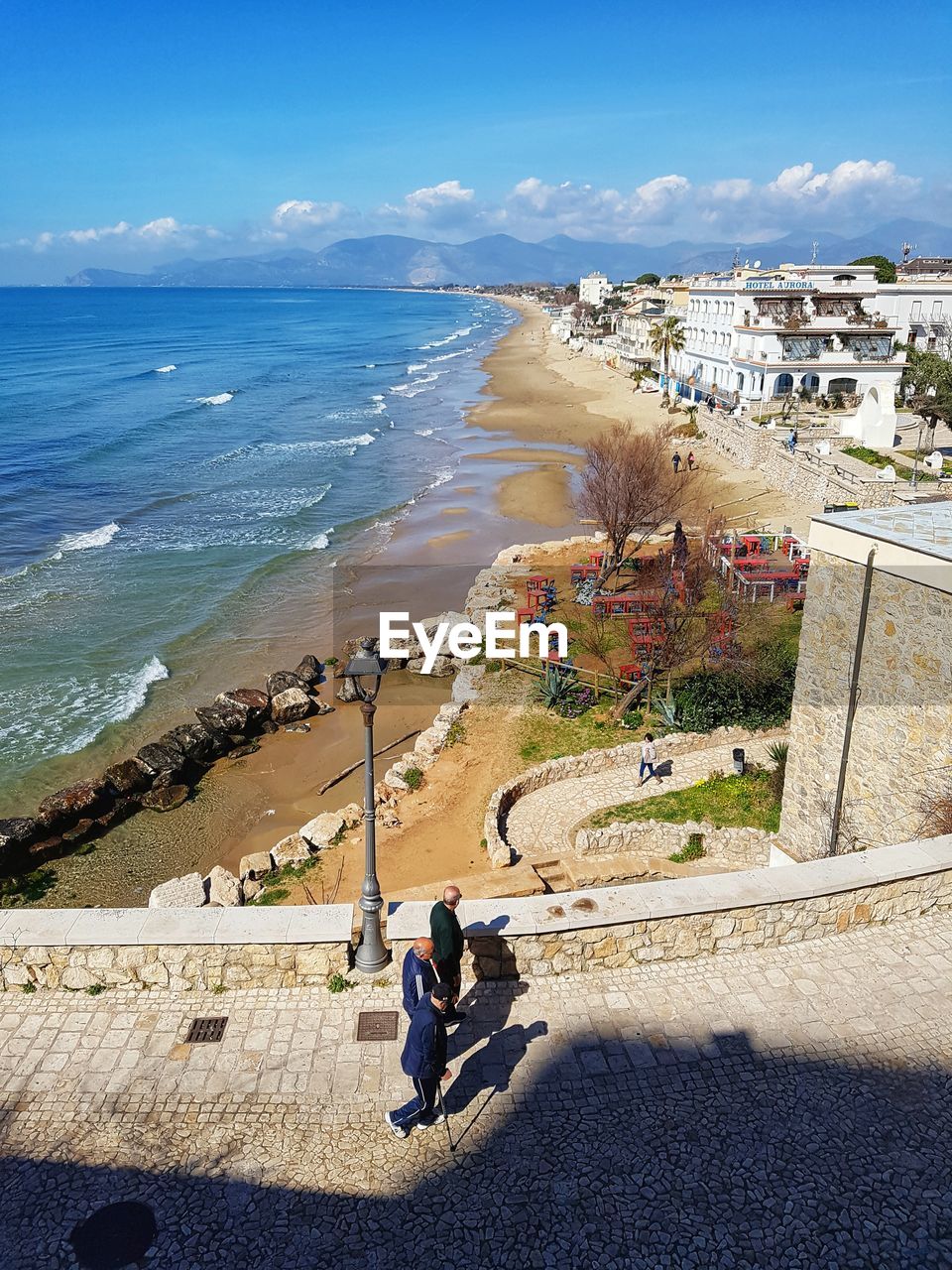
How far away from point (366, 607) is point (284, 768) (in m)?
10.2

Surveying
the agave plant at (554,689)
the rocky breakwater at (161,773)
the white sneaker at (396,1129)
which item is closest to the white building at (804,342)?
the agave plant at (554,689)

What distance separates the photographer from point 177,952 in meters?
7.80

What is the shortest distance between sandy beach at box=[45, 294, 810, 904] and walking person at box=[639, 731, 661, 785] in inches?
109

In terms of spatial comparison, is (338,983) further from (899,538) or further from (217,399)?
(217,399)

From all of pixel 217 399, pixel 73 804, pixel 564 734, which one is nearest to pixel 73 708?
pixel 73 804

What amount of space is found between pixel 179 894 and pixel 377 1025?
279 inches

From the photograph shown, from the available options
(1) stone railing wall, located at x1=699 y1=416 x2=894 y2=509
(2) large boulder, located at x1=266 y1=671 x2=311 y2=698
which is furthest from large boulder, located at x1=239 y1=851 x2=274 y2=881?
(1) stone railing wall, located at x1=699 y1=416 x2=894 y2=509

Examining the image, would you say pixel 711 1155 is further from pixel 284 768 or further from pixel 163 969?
pixel 284 768

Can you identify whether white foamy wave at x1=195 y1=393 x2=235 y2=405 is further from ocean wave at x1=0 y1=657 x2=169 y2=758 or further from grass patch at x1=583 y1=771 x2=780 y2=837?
grass patch at x1=583 y1=771 x2=780 y2=837

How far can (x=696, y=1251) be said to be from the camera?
18.5 feet

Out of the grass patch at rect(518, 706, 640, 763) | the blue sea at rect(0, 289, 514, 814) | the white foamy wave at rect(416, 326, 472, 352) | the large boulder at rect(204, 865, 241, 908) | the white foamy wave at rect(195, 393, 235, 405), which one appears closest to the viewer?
the large boulder at rect(204, 865, 241, 908)

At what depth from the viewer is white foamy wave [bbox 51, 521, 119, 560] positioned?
36406 millimetres

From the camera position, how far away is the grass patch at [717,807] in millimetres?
14266

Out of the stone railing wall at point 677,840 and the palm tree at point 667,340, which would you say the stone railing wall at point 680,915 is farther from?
the palm tree at point 667,340
